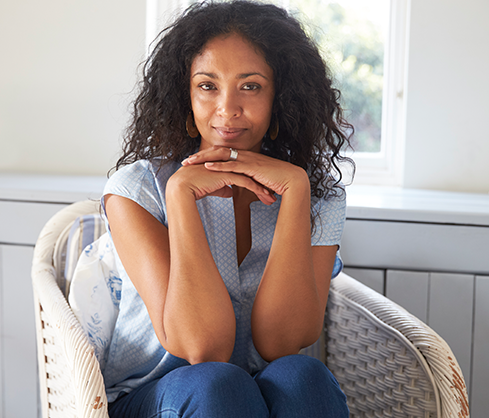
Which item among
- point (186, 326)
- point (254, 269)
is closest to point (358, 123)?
point (254, 269)

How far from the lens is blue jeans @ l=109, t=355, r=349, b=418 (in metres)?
0.69

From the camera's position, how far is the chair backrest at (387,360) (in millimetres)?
821

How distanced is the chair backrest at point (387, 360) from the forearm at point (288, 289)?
0.17m

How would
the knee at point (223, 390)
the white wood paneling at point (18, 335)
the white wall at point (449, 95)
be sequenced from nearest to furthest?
the knee at point (223, 390), the white wood paneling at point (18, 335), the white wall at point (449, 95)

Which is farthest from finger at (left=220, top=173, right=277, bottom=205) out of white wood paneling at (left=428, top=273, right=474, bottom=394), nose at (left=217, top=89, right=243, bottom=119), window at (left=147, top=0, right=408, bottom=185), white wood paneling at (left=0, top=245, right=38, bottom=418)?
window at (left=147, top=0, right=408, bottom=185)

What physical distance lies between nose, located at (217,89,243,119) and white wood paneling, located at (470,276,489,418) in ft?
2.50

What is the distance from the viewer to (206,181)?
0.85 m

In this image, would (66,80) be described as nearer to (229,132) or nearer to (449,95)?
(229,132)

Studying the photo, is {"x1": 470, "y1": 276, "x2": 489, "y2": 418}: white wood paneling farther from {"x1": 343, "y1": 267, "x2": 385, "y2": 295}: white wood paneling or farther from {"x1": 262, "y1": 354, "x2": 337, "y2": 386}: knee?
{"x1": 262, "y1": 354, "x2": 337, "y2": 386}: knee

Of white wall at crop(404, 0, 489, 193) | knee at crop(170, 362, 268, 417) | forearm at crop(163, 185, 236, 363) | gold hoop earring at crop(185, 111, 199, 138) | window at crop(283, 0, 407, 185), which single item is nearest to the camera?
knee at crop(170, 362, 268, 417)

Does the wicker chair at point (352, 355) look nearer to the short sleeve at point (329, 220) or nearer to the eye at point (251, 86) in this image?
the short sleeve at point (329, 220)

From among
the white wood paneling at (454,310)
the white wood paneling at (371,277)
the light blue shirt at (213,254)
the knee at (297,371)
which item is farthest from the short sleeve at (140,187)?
the white wood paneling at (454,310)

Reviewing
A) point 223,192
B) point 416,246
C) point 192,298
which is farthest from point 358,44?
point 192,298

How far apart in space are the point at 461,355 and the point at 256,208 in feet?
2.29
